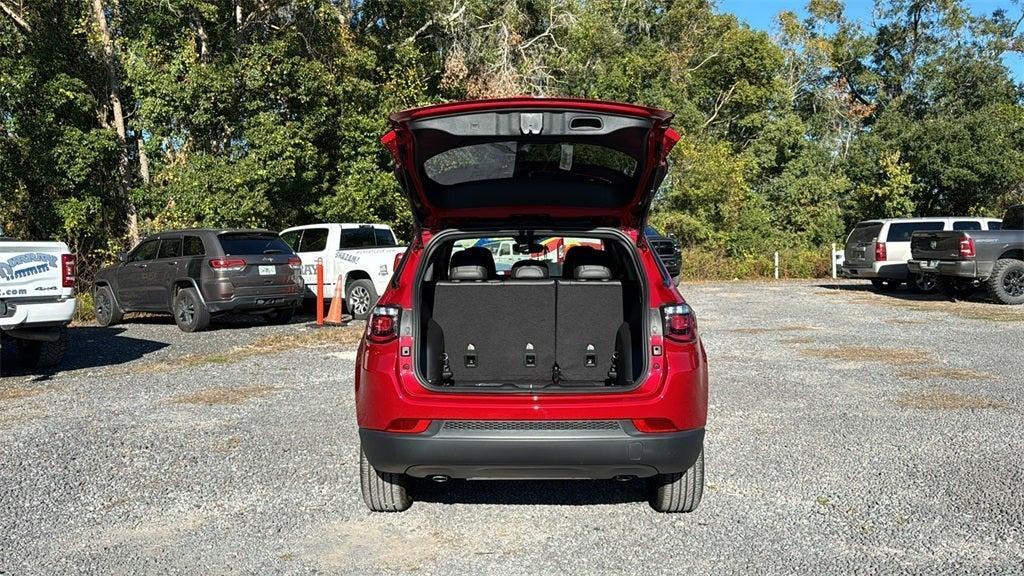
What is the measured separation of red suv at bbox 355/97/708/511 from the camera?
4.15 metres

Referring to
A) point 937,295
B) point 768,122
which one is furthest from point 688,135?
point 937,295

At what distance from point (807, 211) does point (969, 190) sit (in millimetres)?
5894

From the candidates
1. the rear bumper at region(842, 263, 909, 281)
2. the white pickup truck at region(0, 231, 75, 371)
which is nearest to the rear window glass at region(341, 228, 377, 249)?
the white pickup truck at region(0, 231, 75, 371)

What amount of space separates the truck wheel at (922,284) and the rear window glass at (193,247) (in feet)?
46.9

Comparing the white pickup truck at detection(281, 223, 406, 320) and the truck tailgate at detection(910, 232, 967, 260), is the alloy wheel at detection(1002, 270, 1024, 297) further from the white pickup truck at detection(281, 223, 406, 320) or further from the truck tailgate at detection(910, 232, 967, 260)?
the white pickup truck at detection(281, 223, 406, 320)

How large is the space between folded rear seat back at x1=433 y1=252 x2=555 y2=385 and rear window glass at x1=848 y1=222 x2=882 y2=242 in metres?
17.3

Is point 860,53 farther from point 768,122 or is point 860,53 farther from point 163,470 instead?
point 163,470

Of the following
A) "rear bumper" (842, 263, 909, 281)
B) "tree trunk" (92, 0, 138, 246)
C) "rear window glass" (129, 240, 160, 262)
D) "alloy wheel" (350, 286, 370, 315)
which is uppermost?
"tree trunk" (92, 0, 138, 246)

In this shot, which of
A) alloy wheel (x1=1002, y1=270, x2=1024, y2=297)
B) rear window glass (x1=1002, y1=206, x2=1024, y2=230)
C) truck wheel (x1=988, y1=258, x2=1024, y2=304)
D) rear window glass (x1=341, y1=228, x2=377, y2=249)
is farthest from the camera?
rear window glass (x1=1002, y1=206, x2=1024, y2=230)

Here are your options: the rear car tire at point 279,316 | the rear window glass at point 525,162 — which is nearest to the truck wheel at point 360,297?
the rear car tire at point 279,316

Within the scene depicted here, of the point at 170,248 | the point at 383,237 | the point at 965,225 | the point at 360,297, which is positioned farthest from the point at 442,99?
the point at 965,225

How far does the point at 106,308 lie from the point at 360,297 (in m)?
4.13

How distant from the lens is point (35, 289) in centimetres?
873

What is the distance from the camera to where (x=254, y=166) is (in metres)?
19.7
